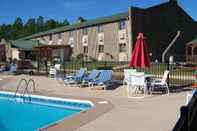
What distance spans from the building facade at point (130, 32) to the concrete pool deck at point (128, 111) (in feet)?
86.8

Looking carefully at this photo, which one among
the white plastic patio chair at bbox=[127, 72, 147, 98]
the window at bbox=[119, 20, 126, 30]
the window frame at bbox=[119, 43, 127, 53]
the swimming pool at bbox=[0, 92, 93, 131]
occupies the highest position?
the window at bbox=[119, 20, 126, 30]

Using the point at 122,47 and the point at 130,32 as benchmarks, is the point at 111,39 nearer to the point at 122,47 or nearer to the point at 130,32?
the point at 122,47

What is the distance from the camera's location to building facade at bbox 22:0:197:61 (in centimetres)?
4175

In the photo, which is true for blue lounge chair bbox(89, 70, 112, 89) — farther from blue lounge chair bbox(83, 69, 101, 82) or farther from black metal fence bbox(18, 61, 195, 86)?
black metal fence bbox(18, 61, 195, 86)

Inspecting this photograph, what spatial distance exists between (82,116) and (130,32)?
31498mm

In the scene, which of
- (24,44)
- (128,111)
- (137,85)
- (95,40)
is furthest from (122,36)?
(128,111)

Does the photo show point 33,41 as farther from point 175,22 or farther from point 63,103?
point 63,103

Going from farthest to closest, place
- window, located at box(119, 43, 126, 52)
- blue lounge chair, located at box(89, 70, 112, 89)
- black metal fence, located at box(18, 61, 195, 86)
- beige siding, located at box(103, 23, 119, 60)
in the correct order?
beige siding, located at box(103, 23, 119, 60) < window, located at box(119, 43, 126, 52) < black metal fence, located at box(18, 61, 195, 86) < blue lounge chair, located at box(89, 70, 112, 89)

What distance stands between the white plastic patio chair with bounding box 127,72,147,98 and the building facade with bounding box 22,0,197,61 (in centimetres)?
2609

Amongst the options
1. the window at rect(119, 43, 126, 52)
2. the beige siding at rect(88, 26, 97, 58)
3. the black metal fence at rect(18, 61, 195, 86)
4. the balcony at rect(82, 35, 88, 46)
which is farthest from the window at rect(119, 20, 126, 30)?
the black metal fence at rect(18, 61, 195, 86)

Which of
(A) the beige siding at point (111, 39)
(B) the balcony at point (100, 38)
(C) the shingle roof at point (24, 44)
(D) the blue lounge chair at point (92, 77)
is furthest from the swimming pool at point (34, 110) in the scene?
(C) the shingle roof at point (24, 44)

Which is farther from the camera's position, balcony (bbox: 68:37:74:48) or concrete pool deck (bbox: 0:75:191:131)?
balcony (bbox: 68:37:74:48)

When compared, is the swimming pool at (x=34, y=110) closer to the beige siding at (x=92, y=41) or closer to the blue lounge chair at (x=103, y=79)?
the blue lounge chair at (x=103, y=79)

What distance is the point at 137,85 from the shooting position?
1427 cm
